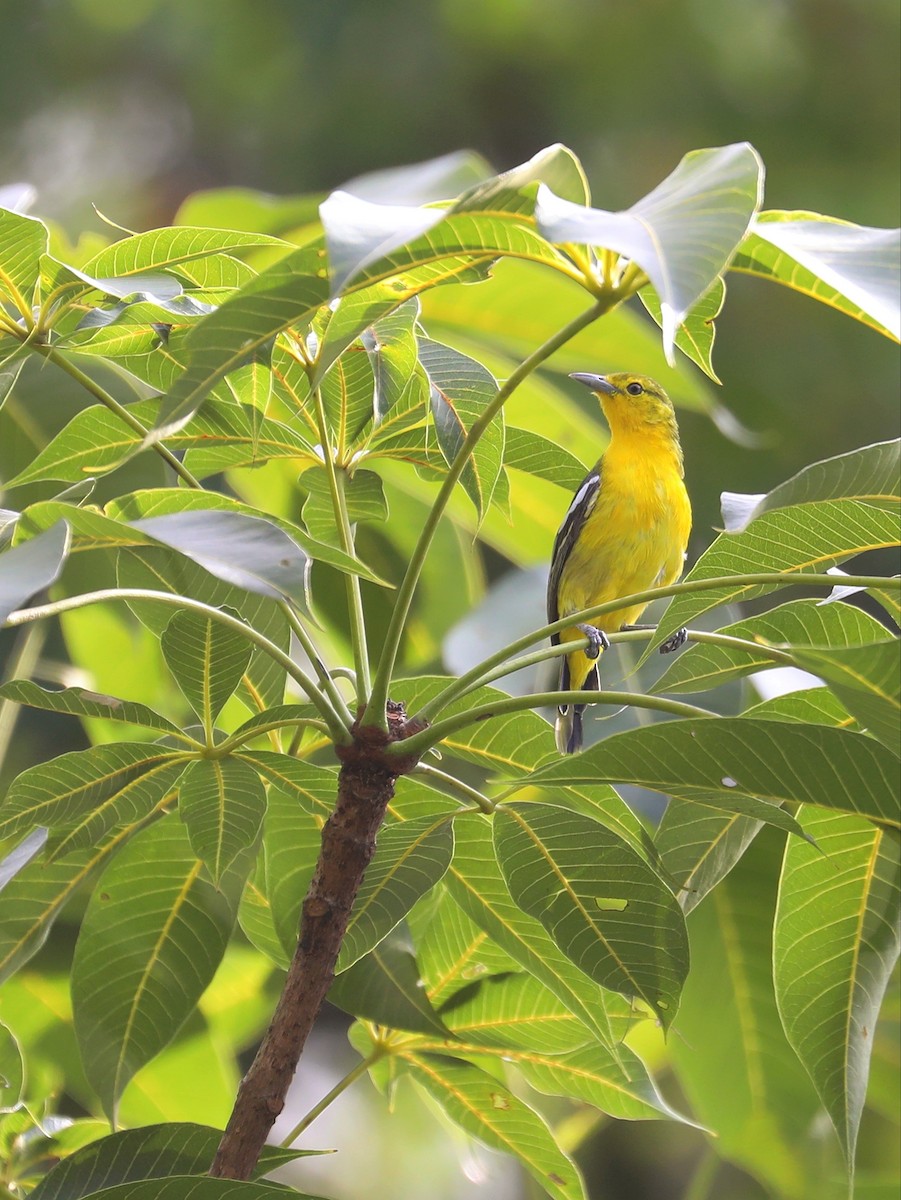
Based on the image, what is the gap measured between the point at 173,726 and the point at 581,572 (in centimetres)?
205

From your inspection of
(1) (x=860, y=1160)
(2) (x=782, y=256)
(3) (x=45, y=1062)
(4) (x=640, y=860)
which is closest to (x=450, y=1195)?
(1) (x=860, y=1160)

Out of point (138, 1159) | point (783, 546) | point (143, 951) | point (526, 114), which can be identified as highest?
point (526, 114)

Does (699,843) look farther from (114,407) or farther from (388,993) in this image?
(114,407)

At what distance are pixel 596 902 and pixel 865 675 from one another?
0.45 metres

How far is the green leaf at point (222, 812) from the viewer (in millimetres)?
1334

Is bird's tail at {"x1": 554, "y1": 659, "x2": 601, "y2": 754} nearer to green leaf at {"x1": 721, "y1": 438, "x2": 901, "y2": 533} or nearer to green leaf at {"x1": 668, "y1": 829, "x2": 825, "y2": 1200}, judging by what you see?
green leaf at {"x1": 668, "y1": 829, "x2": 825, "y2": 1200}

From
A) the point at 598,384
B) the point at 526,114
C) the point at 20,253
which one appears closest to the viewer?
the point at 20,253

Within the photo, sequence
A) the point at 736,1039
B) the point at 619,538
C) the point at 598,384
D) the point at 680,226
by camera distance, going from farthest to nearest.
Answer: the point at 598,384
the point at 619,538
the point at 736,1039
the point at 680,226

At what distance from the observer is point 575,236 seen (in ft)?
2.76

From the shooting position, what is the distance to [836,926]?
134cm

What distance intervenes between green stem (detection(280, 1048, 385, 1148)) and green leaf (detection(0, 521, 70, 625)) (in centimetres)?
79

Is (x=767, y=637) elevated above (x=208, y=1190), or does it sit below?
above

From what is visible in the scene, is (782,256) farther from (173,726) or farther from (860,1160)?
(860,1160)

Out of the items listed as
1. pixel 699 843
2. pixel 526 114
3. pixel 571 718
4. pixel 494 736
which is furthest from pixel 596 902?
pixel 526 114
